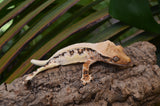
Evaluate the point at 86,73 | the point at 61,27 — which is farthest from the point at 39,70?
the point at 61,27

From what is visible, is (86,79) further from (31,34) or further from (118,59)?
(31,34)

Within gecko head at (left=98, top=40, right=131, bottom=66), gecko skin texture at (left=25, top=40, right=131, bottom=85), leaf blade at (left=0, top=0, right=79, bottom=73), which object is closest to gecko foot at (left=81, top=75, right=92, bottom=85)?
gecko skin texture at (left=25, top=40, right=131, bottom=85)

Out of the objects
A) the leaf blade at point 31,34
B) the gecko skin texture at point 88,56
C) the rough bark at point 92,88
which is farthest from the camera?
the leaf blade at point 31,34

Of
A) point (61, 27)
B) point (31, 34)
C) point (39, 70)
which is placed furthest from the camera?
point (61, 27)

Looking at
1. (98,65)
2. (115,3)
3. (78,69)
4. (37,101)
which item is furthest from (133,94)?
(115,3)

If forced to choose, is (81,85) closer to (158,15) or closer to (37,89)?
(37,89)

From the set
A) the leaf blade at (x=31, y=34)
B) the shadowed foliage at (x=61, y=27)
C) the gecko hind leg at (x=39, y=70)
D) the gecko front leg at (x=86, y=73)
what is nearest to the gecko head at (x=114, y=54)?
the gecko front leg at (x=86, y=73)

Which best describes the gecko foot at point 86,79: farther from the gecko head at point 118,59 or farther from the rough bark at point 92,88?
the gecko head at point 118,59

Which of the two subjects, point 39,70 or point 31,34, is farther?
point 31,34
